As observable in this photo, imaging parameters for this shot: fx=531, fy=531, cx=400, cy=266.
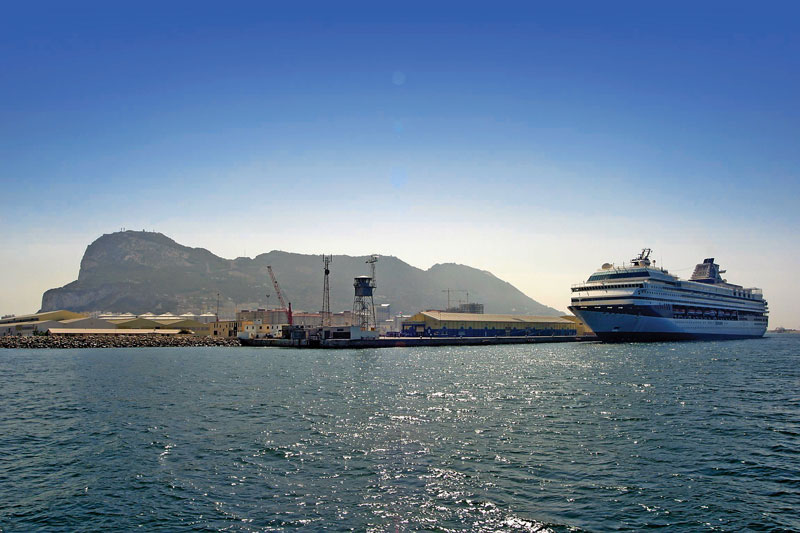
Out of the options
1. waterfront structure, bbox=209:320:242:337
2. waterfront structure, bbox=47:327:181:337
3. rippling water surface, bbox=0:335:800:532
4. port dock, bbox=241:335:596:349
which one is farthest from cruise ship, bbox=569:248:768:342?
waterfront structure, bbox=47:327:181:337

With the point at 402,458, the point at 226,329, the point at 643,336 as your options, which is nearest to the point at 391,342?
the point at 643,336

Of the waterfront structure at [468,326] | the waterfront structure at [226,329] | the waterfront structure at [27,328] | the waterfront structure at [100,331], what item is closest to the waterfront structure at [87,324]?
the waterfront structure at [100,331]

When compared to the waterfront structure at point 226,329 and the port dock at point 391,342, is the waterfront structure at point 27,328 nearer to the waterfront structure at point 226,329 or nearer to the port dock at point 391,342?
the waterfront structure at point 226,329

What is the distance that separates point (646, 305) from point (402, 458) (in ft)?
389

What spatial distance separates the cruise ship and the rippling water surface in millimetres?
79382

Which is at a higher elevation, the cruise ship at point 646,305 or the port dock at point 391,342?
the cruise ship at point 646,305

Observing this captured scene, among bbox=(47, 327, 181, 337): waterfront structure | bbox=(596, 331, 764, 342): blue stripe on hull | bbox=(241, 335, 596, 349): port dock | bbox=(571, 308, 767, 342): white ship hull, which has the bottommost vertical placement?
→ bbox=(241, 335, 596, 349): port dock

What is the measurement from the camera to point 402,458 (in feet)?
83.0

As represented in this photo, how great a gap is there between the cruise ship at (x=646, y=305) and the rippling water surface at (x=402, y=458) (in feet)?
260

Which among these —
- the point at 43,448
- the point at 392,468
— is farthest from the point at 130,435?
the point at 392,468

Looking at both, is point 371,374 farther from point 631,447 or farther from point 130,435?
point 631,447

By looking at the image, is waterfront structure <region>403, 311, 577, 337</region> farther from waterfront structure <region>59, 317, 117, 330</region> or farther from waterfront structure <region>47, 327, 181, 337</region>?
waterfront structure <region>59, 317, 117, 330</region>

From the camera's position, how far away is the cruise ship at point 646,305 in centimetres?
12862

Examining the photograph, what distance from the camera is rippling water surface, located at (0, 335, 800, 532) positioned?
18.4 m
